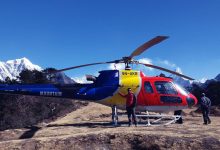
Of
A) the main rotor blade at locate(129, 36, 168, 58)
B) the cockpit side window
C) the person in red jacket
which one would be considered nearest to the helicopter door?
the cockpit side window

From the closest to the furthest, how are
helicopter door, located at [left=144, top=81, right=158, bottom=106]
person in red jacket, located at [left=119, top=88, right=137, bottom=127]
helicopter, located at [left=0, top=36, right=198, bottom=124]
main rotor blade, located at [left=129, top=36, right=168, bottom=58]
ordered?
main rotor blade, located at [left=129, top=36, right=168, bottom=58] → person in red jacket, located at [left=119, top=88, right=137, bottom=127] → helicopter, located at [left=0, top=36, right=198, bottom=124] → helicopter door, located at [left=144, top=81, right=158, bottom=106]

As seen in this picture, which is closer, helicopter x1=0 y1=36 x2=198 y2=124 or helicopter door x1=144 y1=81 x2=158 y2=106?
helicopter x1=0 y1=36 x2=198 y2=124

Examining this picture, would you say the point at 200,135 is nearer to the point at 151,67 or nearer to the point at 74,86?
the point at 151,67

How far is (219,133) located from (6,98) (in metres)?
27.3

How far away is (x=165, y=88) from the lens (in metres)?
19.5

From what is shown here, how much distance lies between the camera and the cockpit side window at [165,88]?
1941cm

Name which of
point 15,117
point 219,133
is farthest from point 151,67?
point 15,117

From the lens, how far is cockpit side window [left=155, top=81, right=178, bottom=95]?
1941cm

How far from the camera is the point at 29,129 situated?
18500 millimetres

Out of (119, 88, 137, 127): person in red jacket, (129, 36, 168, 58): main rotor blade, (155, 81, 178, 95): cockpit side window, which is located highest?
(129, 36, 168, 58): main rotor blade

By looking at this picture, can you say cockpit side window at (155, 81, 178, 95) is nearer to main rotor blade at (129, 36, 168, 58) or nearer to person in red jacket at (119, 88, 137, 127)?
person in red jacket at (119, 88, 137, 127)

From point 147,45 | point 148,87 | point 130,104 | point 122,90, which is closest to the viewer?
point 147,45

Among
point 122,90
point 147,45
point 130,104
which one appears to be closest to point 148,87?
point 122,90

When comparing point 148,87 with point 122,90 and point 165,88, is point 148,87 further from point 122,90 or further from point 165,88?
point 122,90
